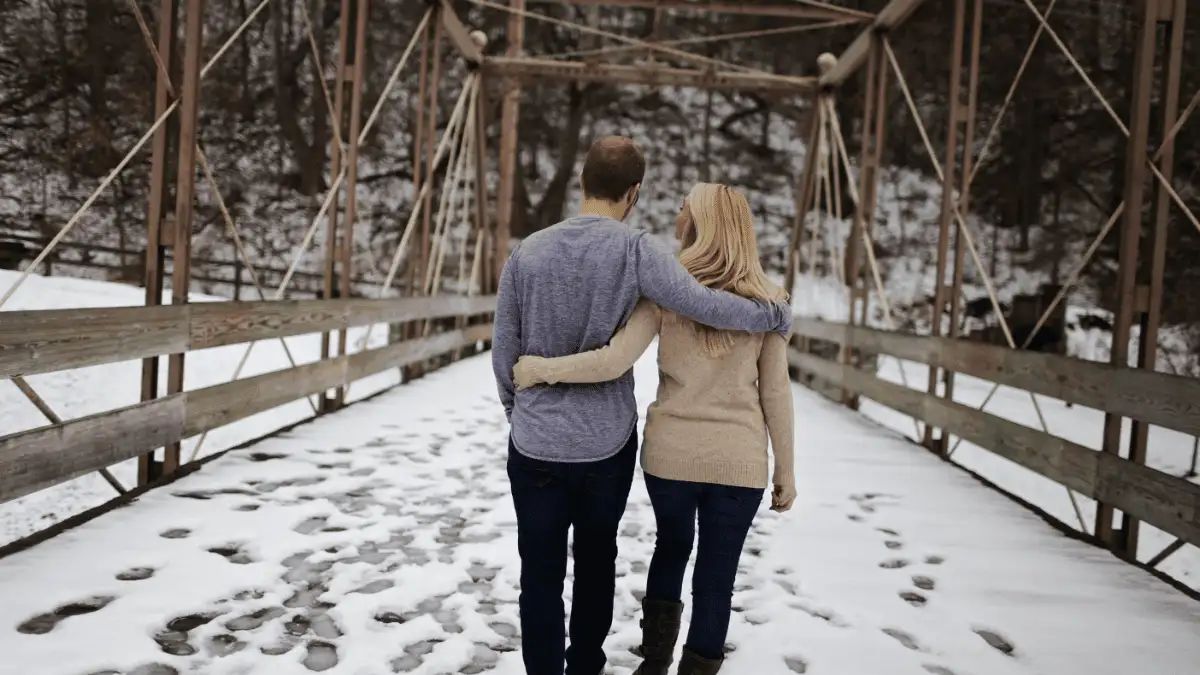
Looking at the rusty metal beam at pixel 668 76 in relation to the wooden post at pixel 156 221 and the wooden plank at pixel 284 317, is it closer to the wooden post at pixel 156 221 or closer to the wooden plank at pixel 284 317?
the wooden plank at pixel 284 317

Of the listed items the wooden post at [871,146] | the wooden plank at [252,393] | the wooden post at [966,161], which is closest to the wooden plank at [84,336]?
the wooden plank at [252,393]

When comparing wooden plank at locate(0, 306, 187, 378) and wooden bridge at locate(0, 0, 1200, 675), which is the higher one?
wooden plank at locate(0, 306, 187, 378)

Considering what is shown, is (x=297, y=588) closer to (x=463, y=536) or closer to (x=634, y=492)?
(x=463, y=536)

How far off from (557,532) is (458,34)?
8.54 metres

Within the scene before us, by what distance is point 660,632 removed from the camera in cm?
237

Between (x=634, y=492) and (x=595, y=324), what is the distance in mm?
2917

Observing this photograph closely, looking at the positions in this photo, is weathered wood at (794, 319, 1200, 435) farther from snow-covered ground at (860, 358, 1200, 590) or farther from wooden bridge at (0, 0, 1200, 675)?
snow-covered ground at (860, 358, 1200, 590)

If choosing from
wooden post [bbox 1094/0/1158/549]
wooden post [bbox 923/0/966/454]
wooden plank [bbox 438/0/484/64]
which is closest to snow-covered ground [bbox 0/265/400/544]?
wooden plank [bbox 438/0/484/64]

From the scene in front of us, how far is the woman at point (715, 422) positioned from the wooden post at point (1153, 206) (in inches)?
98.7

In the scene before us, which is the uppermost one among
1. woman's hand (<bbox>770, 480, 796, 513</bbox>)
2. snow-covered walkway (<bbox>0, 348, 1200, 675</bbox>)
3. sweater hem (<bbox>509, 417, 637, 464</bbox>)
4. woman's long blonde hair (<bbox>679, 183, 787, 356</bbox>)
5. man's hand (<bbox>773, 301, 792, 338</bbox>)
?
woman's long blonde hair (<bbox>679, 183, 787, 356</bbox>)

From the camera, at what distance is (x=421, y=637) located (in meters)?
2.77

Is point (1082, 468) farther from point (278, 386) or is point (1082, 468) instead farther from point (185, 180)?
point (185, 180)

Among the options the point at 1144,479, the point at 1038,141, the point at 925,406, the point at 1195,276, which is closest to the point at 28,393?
the point at 1144,479

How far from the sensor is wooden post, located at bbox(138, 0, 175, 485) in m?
4.31
